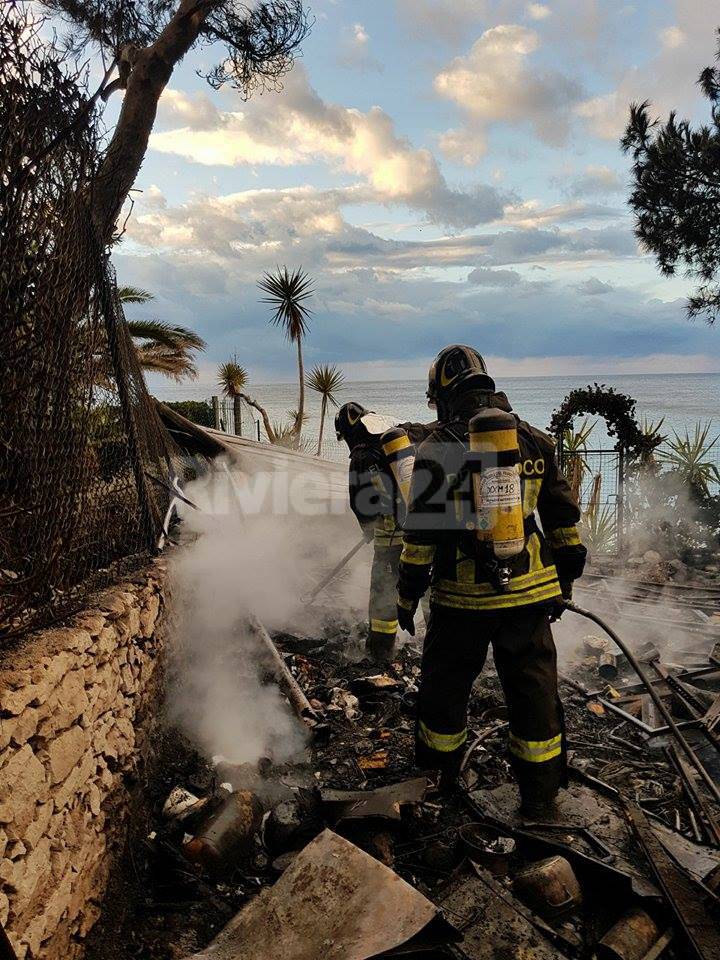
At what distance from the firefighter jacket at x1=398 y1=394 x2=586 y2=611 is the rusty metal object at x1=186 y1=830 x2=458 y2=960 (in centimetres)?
126

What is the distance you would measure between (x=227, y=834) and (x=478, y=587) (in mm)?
1656

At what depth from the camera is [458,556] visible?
10.8 ft

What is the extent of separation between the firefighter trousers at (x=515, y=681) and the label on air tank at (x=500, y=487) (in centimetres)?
58

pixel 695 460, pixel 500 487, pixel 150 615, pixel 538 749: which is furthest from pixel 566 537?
pixel 695 460

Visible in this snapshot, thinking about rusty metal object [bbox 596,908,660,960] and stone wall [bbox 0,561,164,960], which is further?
rusty metal object [bbox 596,908,660,960]

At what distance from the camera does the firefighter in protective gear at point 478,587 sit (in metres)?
3.20

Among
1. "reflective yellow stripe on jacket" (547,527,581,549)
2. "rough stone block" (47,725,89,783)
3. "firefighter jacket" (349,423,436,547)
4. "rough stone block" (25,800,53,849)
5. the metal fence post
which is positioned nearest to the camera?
"rough stone block" (25,800,53,849)

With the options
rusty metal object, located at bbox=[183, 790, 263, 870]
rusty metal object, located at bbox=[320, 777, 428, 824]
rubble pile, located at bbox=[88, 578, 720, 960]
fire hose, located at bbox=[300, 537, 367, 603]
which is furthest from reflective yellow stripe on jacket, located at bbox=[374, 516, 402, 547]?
rusty metal object, located at bbox=[183, 790, 263, 870]

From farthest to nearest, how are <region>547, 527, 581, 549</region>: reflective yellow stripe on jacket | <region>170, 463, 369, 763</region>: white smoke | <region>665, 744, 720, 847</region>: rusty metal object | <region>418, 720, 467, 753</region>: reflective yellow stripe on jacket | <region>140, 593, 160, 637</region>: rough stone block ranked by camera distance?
<region>170, 463, 369, 763</region>: white smoke, <region>140, 593, 160, 637</region>: rough stone block, <region>547, 527, 581, 549</region>: reflective yellow stripe on jacket, <region>418, 720, 467, 753</region>: reflective yellow stripe on jacket, <region>665, 744, 720, 847</region>: rusty metal object

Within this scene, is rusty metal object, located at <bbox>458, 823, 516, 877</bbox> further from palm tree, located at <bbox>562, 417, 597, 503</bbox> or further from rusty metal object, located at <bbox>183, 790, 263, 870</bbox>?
palm tree, located at <bbox>562, 417, 597, 503</bbox>

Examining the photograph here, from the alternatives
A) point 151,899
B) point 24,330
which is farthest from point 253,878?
point 24,330

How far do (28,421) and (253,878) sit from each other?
2.28m

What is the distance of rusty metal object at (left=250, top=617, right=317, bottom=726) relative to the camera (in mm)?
4215

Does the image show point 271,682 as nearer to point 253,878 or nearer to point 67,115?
point 253,878
